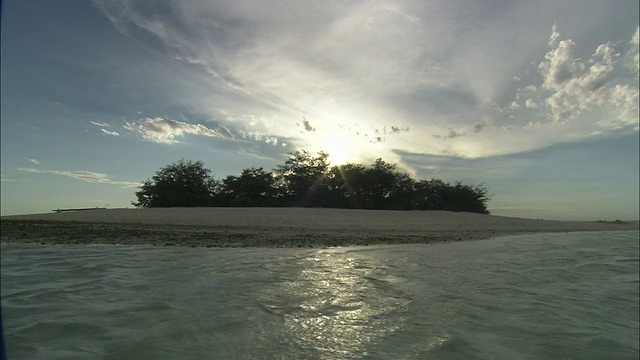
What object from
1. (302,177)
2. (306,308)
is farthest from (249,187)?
(306,308)

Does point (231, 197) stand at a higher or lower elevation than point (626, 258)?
higher

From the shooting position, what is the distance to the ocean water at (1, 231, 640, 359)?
8.93ft

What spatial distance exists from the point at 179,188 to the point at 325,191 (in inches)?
616

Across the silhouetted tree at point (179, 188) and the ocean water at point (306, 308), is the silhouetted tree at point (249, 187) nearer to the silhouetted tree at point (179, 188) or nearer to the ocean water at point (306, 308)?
the silhouetted tree at point (179, 188)

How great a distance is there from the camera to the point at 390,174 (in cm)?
3884

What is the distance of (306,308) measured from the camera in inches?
143

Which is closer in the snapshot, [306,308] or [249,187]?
[306,308]

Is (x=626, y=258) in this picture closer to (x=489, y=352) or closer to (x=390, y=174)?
(x=489, y=352)

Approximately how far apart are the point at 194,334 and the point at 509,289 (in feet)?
13.4

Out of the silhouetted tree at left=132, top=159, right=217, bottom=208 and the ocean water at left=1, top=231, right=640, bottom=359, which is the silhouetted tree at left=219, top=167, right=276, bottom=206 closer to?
the silhouetted tree at left=132, top=159, right=217, bottom=208

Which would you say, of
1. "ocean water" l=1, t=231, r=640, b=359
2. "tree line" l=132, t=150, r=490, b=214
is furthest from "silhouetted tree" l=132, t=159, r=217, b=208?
"ocean water" l=1, t=231, r=640, b=359

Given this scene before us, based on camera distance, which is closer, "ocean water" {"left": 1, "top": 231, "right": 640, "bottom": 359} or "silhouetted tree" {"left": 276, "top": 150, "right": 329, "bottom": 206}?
"ocean water" {"left": 1, "top": 231, "right": 640, "bottom": 359}

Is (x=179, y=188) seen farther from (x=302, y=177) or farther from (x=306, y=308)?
(x=306, y=308)

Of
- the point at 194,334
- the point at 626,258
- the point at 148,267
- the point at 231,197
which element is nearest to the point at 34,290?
the point at 148,267
